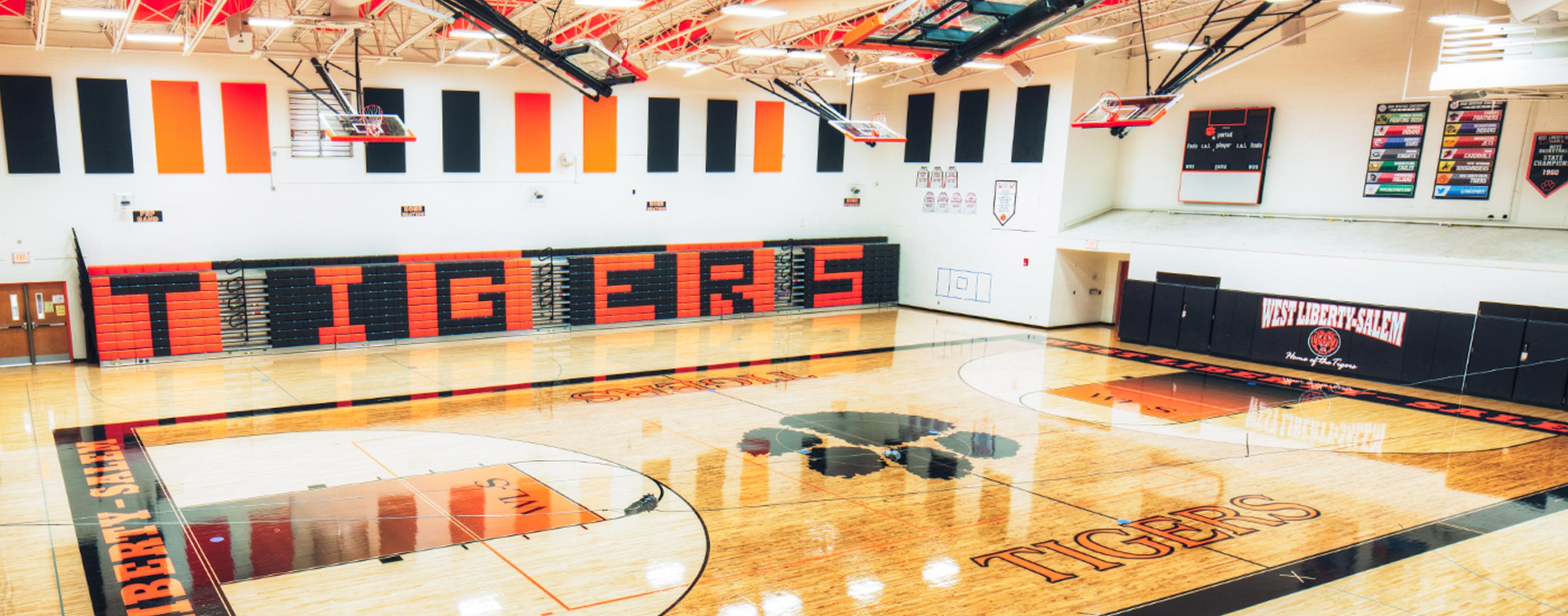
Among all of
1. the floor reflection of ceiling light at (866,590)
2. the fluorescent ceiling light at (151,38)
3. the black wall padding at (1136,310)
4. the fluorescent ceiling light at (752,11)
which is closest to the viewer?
the floor reflection of ceiling light at (866,590)

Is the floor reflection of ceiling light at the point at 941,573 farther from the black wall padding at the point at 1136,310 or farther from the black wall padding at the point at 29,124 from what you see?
the black wall padding at the point at 29,124

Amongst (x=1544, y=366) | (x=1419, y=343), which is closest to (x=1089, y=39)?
(x=1419, y=343)

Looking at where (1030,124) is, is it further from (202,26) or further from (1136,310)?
(202,26)

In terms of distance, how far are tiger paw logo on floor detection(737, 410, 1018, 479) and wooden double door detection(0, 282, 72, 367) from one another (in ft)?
33.0

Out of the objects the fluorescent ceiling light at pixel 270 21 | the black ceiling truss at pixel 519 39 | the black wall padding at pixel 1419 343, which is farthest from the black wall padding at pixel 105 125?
the black wall padding at pixel 1419 343

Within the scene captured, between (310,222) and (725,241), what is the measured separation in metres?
7.34

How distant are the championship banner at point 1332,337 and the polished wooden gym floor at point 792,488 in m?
0.49

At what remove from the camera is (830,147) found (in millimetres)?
19438

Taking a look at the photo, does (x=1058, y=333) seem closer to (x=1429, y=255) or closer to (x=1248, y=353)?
(x=1248, y=353)

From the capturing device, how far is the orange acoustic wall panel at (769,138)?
18.5 metres

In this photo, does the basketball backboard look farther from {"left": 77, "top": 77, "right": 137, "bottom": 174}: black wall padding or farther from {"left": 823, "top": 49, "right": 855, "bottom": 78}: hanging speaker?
{"left": 823, "top": 49, "right": 855, "bottom": 78}: hanging speaker

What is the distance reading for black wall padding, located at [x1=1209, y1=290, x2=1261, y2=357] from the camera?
14.9m

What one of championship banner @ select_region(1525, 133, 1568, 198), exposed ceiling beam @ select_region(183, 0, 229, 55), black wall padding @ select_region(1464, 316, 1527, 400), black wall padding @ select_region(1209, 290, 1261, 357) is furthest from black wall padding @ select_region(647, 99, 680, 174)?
championship banner @ select_region(1525, 133, 1568, 198)

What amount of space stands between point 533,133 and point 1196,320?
38.1 ft
